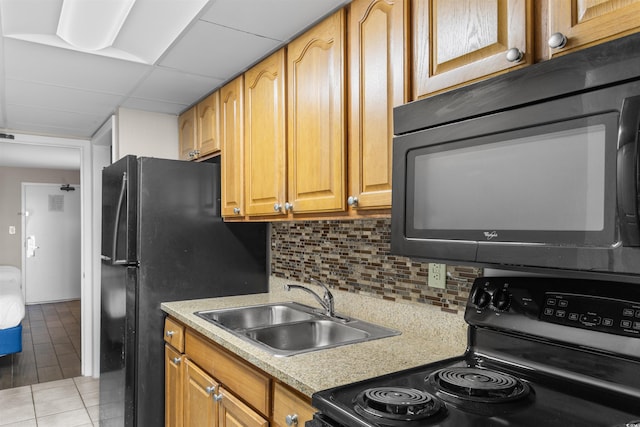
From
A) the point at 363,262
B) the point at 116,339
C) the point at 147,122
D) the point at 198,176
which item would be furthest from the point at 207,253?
the point at 147,122

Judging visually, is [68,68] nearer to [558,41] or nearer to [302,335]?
[302,335]

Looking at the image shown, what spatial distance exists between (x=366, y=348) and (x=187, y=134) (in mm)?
2040

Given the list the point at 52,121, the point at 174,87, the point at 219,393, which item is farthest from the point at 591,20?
the point at 52,121

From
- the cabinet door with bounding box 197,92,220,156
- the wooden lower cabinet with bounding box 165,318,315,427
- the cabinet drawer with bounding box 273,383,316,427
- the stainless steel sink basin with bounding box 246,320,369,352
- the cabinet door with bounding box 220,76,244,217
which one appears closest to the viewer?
the cabinet drawer with bounding box 273,383,316,427

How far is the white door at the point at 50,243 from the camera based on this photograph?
7.27 meters

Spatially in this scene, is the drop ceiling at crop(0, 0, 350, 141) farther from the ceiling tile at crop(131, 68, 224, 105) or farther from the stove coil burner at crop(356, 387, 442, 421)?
the stove coil burner at crop(356, 387, 442, 421)

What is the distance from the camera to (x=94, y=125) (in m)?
3.49

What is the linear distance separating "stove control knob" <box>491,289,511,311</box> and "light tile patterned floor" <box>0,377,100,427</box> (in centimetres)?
286

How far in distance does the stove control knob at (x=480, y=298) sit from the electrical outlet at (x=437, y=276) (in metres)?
0.21

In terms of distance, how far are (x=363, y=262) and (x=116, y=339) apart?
1531 mm

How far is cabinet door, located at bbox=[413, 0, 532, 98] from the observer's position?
3.37ft

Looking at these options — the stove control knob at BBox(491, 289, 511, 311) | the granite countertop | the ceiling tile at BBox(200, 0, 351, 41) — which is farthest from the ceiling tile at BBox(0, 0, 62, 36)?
the stove control knob at BBox(491, 289, 511, 311)

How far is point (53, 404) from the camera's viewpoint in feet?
10.7

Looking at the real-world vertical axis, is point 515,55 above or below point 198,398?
above
